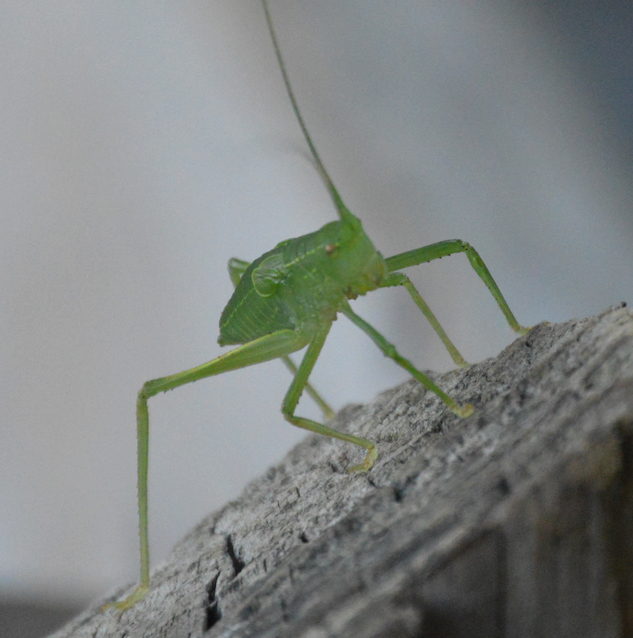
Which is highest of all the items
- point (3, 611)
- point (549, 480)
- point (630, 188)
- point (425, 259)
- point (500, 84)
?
point (500, 84)

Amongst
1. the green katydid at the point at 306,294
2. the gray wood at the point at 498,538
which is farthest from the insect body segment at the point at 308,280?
the gray wood at the point at 498,538

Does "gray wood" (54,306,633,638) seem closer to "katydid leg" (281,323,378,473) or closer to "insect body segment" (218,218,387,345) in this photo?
"katydid leg" (281,323,378,473)

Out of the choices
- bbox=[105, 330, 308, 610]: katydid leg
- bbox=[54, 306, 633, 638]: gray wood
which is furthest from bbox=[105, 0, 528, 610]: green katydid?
→ bbox=[54, 306, 633, 638]: gray wood

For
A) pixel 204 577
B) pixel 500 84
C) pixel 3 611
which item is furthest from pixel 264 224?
pixel 204 577

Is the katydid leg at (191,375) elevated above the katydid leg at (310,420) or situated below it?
above

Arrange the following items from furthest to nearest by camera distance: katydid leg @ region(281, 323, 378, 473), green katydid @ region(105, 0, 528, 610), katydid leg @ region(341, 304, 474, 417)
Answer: green katydid @ region(105, 0, 528, 610) → katydid leg @ region(281, 323, 378, 473) → katydid leg @ region(341, 304, 474, 417)

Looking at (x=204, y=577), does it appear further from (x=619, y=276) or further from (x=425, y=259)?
(x=619, y=276)

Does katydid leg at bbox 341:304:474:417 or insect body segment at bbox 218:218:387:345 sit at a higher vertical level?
insect body segment at bbox 218:218:387:345

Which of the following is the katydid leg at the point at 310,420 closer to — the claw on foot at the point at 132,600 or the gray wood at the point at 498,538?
the gray wood at the point at 498,538
